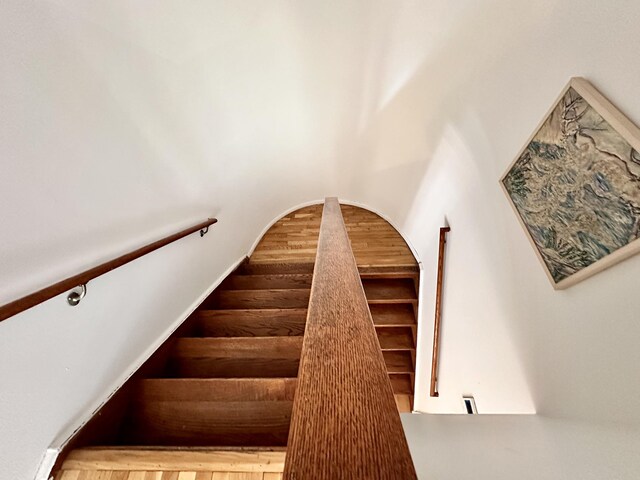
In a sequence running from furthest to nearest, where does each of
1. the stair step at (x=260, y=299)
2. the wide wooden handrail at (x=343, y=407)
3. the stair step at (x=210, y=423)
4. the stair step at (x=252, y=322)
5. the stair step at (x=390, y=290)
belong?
the stair step at (x=390, y=290) < the stair step at (x=260, y=299) < the stair step at (x=252, y=322) < the stair step at (x=210, y=423) < the wide wooden handrail at (x=343, y=407)

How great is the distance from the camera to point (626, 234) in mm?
654

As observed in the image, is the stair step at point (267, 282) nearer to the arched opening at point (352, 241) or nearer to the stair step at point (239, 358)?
the arched opening at point (352, 241)

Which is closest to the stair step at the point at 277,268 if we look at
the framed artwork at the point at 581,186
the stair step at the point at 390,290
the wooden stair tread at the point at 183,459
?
the stair step at the point at 390,290

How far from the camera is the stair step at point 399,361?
3498mm

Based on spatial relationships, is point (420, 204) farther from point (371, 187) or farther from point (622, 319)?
point (622, 319)

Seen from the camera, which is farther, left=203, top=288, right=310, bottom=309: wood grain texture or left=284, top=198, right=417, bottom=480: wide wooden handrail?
left=203, top=288, right=310, bottom=309: wood grain texture

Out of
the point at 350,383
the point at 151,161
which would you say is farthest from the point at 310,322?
the point at 151,161

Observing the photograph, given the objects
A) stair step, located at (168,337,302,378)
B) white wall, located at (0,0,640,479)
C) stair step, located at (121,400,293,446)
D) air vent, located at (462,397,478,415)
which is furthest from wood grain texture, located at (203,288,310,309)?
air vent, located at (462,397,478,415)

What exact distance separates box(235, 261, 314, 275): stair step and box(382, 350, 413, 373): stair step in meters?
1.55

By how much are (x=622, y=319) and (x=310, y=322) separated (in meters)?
0.78

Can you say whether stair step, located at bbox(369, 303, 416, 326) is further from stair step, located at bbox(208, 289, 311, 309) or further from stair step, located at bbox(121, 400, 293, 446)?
stair step, located at bbox(121, 400, 293, 446)

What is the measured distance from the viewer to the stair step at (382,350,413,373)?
350cm

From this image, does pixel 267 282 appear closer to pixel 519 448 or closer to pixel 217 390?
pixel 217 390

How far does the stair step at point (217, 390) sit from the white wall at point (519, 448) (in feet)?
1.87
